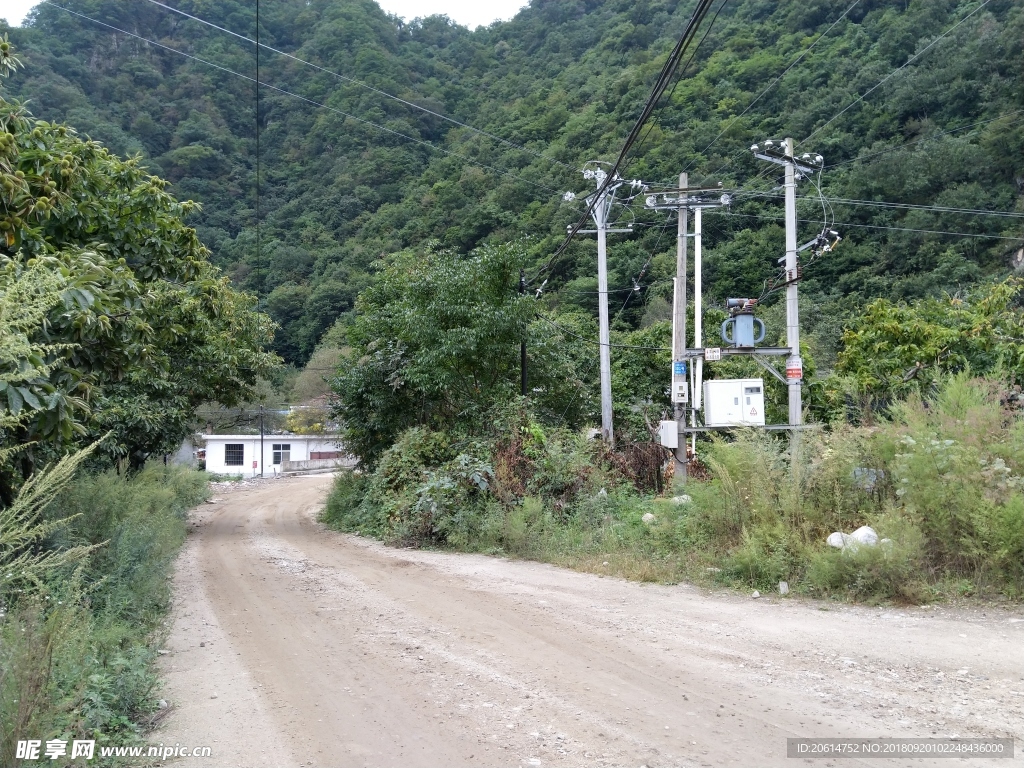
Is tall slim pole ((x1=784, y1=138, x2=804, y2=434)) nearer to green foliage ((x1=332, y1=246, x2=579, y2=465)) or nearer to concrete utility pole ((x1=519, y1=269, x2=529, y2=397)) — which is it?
green foliage ((x1=332, y1=246, x2=579, y2=465))

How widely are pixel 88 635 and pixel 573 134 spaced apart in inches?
1048

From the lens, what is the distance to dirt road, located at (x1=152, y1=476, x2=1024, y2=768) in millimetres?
4855

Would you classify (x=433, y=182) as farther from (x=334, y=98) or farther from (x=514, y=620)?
(x=514, y=620)

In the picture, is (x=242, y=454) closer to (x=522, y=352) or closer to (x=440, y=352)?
(x=522, y=352)

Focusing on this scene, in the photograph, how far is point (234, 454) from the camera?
56.3 metres

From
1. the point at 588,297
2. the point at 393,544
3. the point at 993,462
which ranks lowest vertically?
the point at 393,544

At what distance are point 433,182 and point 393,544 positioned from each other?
72.1 feet

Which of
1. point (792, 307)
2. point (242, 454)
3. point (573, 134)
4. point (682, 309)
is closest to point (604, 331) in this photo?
point (682, 309)

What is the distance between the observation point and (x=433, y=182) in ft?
112

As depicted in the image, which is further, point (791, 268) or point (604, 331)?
point (604, 331)

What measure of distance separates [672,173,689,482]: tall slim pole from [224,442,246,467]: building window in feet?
153

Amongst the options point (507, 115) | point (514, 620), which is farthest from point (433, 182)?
point (514, 620)

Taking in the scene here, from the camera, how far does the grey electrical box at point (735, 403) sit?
1603cm

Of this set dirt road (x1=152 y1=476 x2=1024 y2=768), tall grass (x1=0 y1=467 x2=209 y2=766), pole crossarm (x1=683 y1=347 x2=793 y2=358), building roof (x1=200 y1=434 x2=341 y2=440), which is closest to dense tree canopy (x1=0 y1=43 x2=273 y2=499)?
tall grass (x1=0 y1=467 x2=209 y2=766)
